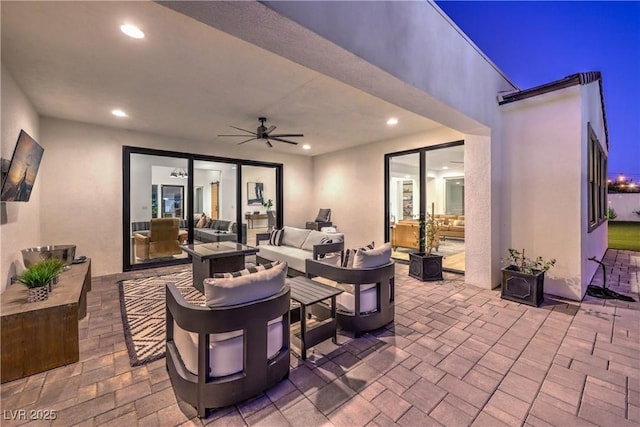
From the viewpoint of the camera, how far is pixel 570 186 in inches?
140

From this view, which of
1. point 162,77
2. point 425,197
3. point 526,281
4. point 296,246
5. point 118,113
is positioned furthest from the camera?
point 425,197

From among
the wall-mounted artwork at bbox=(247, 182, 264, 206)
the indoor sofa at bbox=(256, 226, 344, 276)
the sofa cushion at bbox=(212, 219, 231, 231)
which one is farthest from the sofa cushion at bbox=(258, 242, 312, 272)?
the wall-mounted artwork at bbox=(247, 182, 264, 206)

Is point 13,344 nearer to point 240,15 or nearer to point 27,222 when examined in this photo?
point 27,222

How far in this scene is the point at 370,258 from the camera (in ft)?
8.80

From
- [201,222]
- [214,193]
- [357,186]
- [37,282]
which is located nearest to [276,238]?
[357,186]

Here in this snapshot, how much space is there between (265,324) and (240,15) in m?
1.89

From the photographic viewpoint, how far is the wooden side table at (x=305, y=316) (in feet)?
7.36

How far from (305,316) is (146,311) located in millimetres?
2272

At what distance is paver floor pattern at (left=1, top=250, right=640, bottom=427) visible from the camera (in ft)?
5.37

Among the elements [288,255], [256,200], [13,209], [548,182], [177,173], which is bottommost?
[288,255]

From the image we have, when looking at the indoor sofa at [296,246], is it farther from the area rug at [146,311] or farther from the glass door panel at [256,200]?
the glass door panel at [256,200]

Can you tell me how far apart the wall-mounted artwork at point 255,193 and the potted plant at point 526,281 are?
9128 millimetres

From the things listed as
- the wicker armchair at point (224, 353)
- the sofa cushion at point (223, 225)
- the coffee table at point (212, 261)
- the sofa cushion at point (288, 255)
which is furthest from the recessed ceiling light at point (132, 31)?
the sofa cushion at point (223, 225)

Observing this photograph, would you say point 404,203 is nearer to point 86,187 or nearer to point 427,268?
point 427,268
